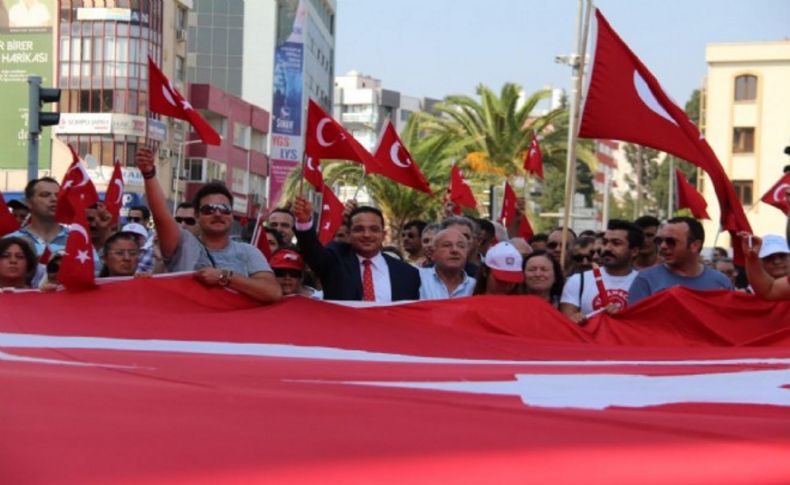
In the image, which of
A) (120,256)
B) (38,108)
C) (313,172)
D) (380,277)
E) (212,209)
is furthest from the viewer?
(38,108)

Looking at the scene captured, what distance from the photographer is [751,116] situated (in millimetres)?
71312

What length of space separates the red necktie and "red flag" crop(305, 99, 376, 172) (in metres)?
3.18

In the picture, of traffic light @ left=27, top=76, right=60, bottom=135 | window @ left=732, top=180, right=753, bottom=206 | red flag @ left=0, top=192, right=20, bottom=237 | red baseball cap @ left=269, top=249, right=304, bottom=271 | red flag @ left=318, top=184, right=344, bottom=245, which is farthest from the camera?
window @ left=732, top=180, right=753, bottom=206

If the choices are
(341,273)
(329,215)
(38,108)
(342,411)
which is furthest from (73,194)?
(38,108)

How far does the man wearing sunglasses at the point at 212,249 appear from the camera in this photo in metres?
7.73

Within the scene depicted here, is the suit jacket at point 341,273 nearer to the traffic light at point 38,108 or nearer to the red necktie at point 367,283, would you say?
the red necktie at point 367,283

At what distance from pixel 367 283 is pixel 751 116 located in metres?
65.0

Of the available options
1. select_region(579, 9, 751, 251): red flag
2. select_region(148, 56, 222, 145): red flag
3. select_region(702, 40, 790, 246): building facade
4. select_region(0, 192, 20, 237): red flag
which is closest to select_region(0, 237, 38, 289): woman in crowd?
select_region(0, 192, 20, 237): red flag

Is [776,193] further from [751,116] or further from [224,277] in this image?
[751,116]

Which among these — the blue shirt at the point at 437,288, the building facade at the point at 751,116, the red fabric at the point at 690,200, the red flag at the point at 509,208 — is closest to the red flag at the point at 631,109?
the blue shirt at the point at 437,288

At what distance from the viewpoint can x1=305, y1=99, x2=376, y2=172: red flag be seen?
472 inches

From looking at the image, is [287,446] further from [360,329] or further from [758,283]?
[758,283]

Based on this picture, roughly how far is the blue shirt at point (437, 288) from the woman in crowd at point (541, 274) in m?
0.36

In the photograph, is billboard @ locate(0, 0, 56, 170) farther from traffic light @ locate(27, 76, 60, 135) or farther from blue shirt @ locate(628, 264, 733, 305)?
blue shirt @ locate(628, 264, 733, 305)
